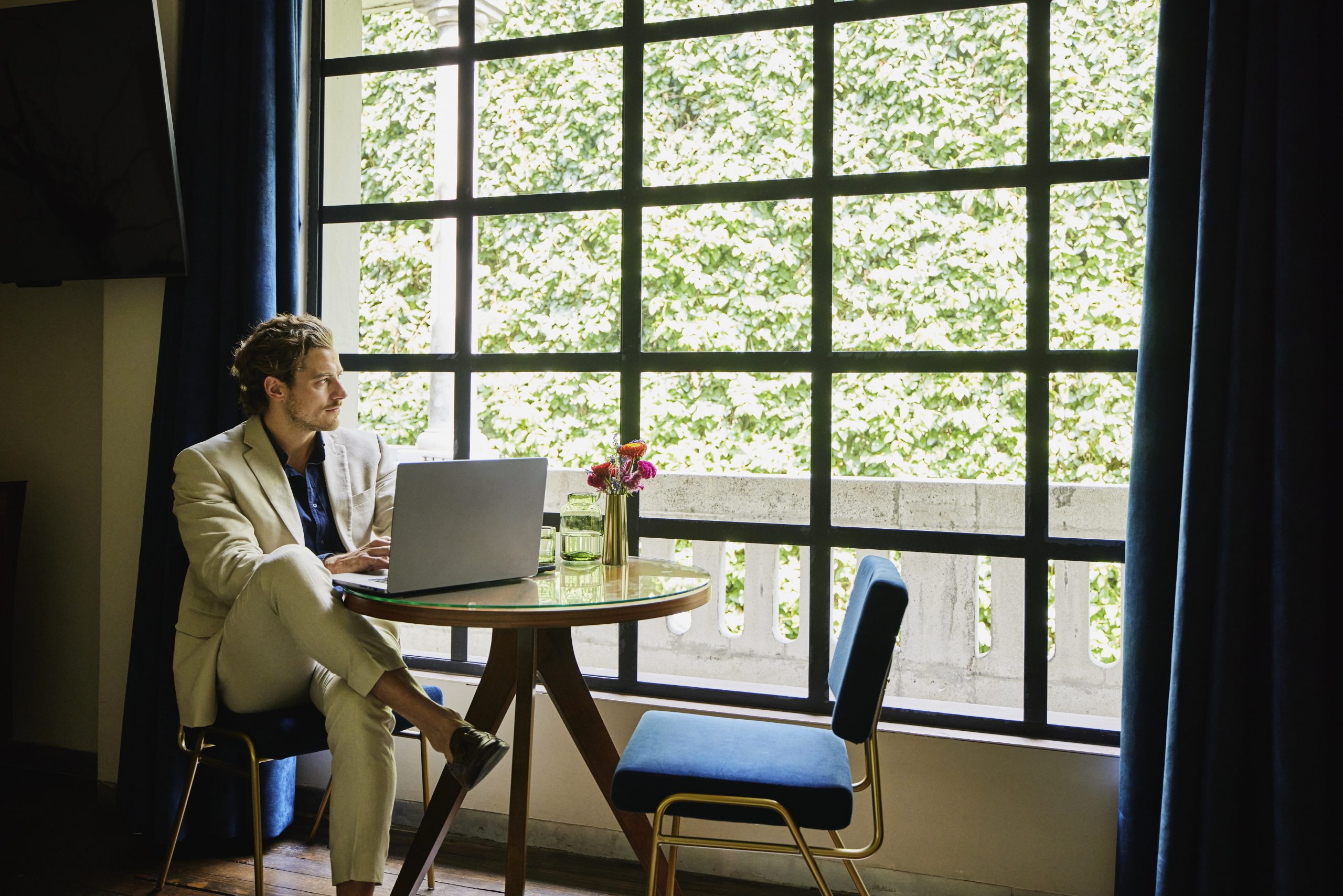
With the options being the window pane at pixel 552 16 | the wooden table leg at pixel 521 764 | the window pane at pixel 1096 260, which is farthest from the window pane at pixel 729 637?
the window pane at pixel 552 16

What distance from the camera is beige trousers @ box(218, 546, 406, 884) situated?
5.70 ft

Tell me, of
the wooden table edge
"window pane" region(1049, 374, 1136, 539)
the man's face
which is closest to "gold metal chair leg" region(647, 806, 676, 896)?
the wooden table edge

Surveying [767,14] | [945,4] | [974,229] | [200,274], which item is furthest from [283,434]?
[974,229]

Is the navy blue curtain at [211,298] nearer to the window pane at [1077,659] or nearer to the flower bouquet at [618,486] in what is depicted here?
the flower bouquet at [618,486]

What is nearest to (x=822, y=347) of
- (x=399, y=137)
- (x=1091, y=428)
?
(x=1091, y=428)

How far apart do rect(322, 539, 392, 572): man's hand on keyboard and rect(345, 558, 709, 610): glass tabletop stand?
214 mm

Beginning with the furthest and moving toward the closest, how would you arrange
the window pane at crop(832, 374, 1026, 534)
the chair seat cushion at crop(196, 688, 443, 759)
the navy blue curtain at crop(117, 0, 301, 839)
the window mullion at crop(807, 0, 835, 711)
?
the window pane at crop(832, 374, 1026, 534) → the navy blue curtain at crop(117, 0, 301, 839) → the window mullion at crop(807, 0, 835, 711) → the chair seat cushion at crop(196, 688, 443, 759)

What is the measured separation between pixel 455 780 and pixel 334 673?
1.09 ft

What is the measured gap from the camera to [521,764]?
5.60 ft

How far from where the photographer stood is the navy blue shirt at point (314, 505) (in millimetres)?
2186

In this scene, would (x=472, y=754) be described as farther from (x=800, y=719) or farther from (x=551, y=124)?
(x=551, y=124)

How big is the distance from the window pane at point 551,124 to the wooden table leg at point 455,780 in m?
4.45

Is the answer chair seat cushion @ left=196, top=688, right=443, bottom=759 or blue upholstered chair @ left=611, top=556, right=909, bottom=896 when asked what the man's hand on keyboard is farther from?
blue upholstered chair @ left=611, top=556, right=909, bottom=896

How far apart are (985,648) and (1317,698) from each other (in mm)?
2839
